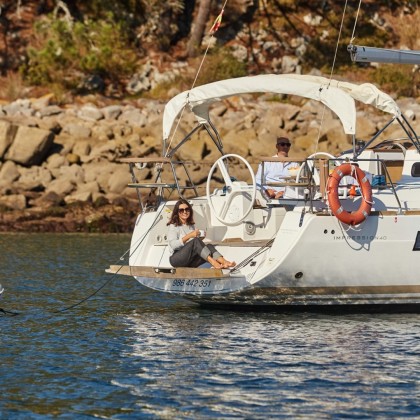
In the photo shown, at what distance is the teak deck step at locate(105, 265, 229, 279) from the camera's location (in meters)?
16.7

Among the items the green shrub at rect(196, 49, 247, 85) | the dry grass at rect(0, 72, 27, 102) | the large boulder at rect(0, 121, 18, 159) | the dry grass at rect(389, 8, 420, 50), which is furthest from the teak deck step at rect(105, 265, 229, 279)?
the dry grass at rect(389, 8, 420, 50)

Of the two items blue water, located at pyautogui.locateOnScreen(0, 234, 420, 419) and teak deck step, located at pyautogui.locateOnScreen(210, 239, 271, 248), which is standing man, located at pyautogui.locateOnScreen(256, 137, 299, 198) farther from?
blue water, located at pyautogui.locateOnScreen(0, 234, 420, 419)

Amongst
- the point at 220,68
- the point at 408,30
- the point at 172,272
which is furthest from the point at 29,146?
the point at 172,272

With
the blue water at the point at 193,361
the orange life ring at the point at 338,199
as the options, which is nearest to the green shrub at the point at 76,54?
the blue water at the point at 193,361

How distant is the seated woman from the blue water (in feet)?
2.76

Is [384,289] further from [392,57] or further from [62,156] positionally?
[62,156]

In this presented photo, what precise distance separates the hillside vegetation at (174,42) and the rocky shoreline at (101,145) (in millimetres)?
2264

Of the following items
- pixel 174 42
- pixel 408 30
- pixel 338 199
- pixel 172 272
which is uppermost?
pixel 408 30

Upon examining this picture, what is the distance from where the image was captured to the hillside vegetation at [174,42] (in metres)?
45.2

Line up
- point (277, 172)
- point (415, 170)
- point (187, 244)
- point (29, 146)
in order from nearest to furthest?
point (187, 244) < point (277, 172) < point (415, 170) < point (29, 146)

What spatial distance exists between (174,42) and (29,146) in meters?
13.7

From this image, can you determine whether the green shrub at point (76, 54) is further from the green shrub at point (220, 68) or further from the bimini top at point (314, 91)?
the bimini top at point (314, 91)

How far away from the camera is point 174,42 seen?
49.4m

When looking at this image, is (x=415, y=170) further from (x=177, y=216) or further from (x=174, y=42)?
(x=174, y=42)
